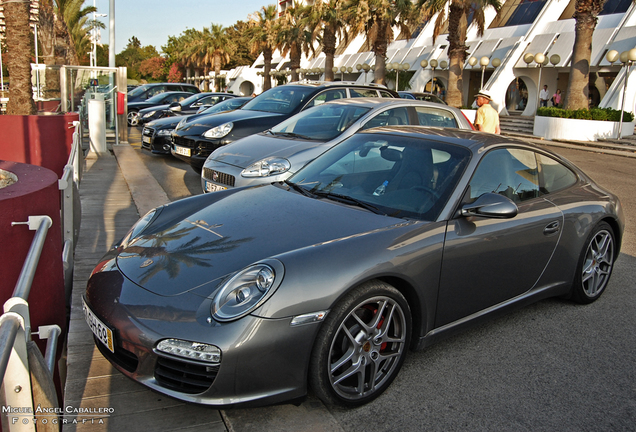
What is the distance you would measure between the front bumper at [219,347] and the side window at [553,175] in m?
2.58

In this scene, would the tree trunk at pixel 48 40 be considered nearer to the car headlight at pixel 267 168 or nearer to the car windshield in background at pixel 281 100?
the car windshield in background at pixel 281 100

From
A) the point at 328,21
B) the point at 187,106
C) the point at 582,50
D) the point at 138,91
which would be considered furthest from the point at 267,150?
the point at 328,21

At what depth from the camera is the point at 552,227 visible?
4.12 metres

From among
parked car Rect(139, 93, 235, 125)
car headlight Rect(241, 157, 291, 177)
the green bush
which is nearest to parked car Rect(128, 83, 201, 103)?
parked car Rect(139, 93, 235, 125)

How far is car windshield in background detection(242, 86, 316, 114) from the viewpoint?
32.0ft

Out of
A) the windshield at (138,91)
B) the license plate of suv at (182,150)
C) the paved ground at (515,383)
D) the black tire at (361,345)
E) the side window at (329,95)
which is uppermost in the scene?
the side window at (329,95)

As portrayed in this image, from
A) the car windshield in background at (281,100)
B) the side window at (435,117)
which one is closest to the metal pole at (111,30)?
the car windshield in background at (281,100)

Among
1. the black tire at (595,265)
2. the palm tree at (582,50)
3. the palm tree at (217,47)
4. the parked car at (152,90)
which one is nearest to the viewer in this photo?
the black tire at (595,265)

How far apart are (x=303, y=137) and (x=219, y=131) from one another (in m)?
2.40

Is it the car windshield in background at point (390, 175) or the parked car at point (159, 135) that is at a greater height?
the car windshield in background at point (390, 175)

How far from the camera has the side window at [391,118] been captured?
7.43 m

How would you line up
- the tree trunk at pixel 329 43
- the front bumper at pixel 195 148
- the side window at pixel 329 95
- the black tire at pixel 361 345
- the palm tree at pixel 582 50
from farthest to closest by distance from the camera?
the tree trunk at pixel 329 43
the palm tree at pixel 582 50
the side window at pixel 329 95
the front bumper at pixel 195 148
the black tire at pixel 361 345

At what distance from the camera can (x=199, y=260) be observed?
3047 mm

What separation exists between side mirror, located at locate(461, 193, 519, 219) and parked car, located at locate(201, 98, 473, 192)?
3.27 m
